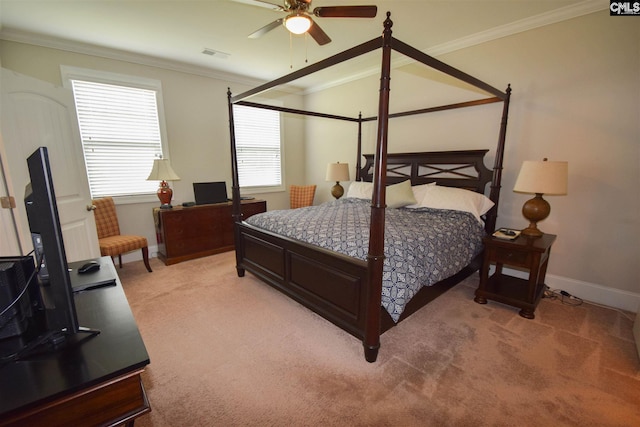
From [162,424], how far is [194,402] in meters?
0.17

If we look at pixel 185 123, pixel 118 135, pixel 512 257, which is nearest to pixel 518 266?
pixel 512 257

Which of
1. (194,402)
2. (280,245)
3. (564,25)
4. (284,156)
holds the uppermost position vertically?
→ (564,25)

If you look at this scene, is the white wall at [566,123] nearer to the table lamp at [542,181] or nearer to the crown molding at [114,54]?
the crown molding at [114,54]

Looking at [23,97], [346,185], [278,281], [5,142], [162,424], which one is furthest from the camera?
[346,185]

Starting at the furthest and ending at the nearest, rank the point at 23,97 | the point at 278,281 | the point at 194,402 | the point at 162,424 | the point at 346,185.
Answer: the point at 346,185
the point at 278,281
the point at 23,97
the point at 194,402
the point at 162,424

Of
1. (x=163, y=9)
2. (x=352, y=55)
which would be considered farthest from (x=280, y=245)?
(x=163, y=9)

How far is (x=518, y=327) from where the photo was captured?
2230 mm

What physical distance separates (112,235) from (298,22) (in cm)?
330

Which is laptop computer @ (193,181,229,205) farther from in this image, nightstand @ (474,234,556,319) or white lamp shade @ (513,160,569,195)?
white lamp shade @ (513,160,569,195)

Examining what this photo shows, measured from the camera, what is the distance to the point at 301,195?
495 centimetres

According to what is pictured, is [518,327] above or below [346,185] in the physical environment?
below

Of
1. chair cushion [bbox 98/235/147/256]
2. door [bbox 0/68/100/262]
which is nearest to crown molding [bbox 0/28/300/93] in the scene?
door [bbox 0/68/100/262]

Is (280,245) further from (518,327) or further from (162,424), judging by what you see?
(518,327)

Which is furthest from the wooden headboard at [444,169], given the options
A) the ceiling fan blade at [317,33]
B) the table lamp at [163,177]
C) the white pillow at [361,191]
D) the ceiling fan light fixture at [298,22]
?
the table lamp at [163,177]
